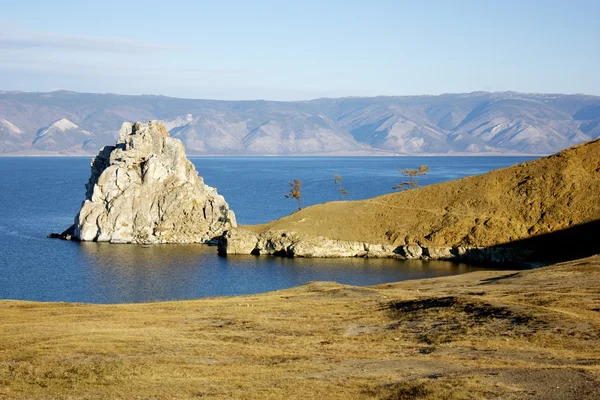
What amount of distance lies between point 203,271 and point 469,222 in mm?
34537

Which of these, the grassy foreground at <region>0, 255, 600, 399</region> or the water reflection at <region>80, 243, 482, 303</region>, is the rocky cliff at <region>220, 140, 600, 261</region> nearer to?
the water reflection at <region>80, 243, 482, 303</region>

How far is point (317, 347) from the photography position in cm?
3544

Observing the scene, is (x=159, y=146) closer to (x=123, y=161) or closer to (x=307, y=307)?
(x=123, y=161)

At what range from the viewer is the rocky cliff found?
9194cm

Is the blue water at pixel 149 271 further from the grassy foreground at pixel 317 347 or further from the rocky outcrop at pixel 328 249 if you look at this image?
the grassy foreground at pixel 317 347

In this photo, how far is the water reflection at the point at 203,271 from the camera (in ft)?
234

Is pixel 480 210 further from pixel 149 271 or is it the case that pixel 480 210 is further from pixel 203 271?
pixel 149 271

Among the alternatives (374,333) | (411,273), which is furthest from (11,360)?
(411,273)

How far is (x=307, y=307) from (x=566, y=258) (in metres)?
47.9

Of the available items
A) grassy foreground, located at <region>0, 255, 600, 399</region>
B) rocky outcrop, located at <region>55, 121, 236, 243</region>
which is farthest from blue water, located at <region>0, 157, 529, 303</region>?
grassy foreground, located at <region>0, 255, 600, 399</region>

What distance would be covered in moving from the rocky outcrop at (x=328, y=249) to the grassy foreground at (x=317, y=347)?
3904cm

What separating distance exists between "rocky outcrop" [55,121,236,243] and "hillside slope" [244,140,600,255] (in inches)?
324

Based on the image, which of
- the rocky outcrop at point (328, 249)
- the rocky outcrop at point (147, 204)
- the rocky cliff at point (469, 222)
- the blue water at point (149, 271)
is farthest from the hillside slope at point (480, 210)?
the rocky outcrop at point (147, 204)

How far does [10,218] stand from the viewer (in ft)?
436
